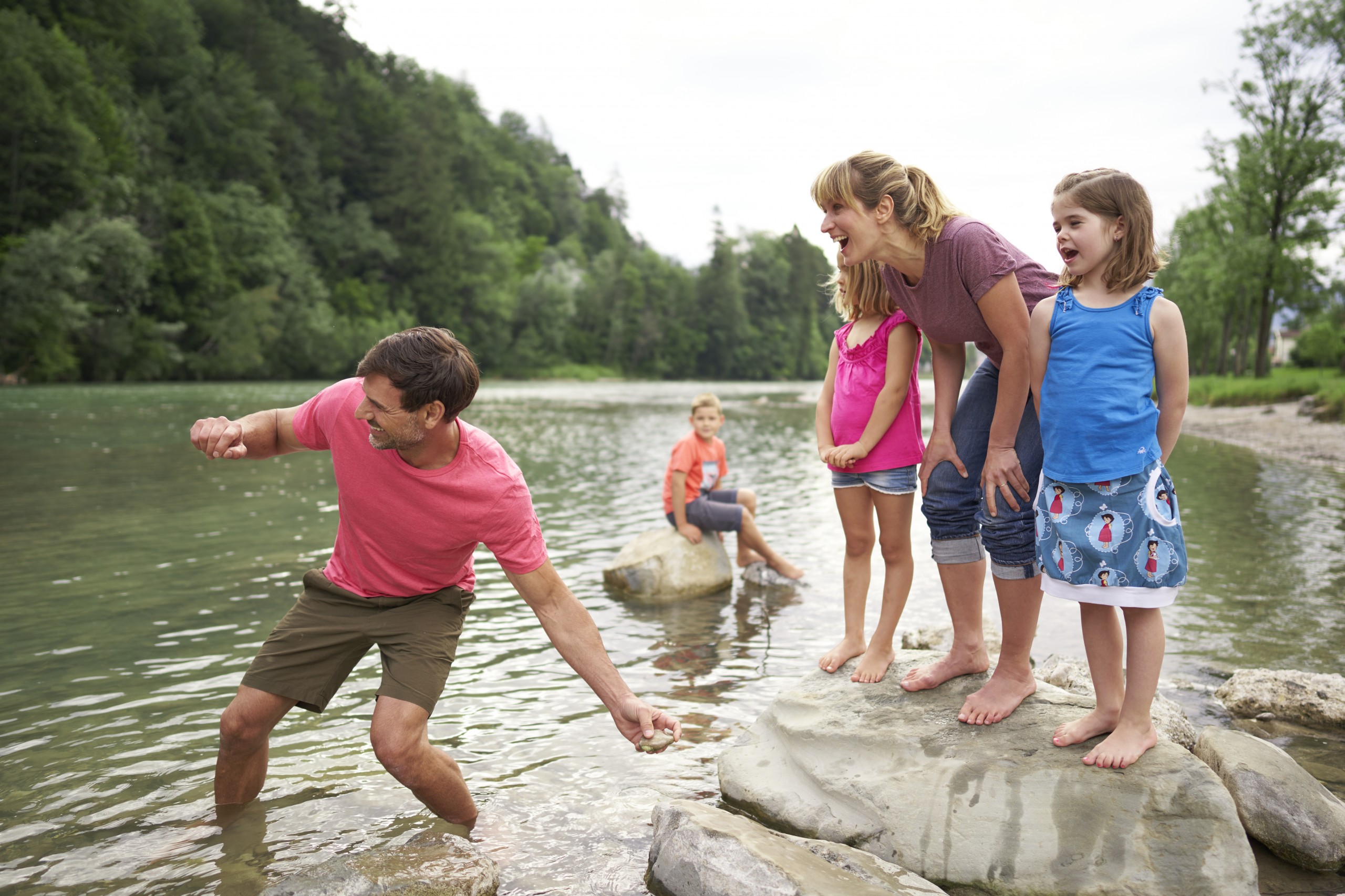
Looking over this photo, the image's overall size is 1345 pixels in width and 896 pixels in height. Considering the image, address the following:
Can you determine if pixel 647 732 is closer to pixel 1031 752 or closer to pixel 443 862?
pixel 443 862

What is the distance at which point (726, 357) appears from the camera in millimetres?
114000

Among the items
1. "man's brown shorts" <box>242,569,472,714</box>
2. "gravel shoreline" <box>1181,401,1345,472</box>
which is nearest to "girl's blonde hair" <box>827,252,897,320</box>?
"man's brown shorts" <box>242,569,472,714</box>

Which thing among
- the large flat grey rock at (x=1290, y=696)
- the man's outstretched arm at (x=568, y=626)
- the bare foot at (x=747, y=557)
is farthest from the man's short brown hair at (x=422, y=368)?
the bare foot at (x=747, y=557)

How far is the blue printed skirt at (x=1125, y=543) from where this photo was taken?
3.33 meters

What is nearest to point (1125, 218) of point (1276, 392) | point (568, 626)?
point (568, 626)

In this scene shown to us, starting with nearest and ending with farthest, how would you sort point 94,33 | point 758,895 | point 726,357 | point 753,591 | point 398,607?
1. point 758,895
2. point 398,607
3. point 753,591
4. point 94,33
5. point 726,357

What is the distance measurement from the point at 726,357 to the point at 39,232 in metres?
80.2

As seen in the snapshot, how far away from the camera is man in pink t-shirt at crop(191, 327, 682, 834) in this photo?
3.48 m

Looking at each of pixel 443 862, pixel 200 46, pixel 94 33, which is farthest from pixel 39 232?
pixel 443 862

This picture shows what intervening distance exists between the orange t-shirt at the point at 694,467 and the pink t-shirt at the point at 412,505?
4829 mm

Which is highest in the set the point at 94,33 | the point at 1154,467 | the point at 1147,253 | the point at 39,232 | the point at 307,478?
the point at 94,33

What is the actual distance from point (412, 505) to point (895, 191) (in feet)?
7.58

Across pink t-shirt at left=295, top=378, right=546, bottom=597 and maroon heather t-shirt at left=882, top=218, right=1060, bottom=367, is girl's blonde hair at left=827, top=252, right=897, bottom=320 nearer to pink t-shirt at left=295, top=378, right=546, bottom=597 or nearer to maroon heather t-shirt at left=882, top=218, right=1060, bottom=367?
maroon heather t-shirt at left=882, top=218, right=1060, bottom=367

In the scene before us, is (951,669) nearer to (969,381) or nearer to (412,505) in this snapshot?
(969,381)
